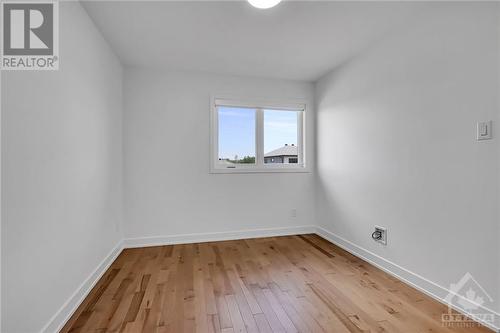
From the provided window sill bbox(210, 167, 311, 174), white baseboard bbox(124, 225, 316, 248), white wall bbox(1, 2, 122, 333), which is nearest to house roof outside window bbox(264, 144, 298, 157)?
window sill bbox(210, 167, 311, 174)

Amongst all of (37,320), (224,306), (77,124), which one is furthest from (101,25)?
(224,306)

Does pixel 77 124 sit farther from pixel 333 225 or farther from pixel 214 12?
pixel 333 225

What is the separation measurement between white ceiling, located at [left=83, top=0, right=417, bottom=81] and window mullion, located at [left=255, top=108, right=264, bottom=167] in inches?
29.1

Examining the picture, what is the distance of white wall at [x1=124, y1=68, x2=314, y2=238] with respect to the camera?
3.16 metres

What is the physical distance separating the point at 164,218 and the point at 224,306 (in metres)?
1.76

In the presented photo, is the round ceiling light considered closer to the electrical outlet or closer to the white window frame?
the white window frame

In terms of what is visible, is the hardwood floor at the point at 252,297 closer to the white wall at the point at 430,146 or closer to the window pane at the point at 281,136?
the white wall at the point at 430,146


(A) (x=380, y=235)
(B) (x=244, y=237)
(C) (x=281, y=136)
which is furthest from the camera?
(C) (x=281, y=136)

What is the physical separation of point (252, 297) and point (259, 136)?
233 cm

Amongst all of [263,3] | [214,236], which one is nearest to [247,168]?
[214,236]

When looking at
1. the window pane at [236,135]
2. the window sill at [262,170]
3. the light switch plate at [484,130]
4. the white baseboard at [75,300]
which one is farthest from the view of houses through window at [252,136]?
the light switch plate at [484,130]

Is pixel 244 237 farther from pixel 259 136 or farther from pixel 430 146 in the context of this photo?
pixel 430 146

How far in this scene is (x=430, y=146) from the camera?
1.98 metres

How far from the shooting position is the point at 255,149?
366 centimetres
